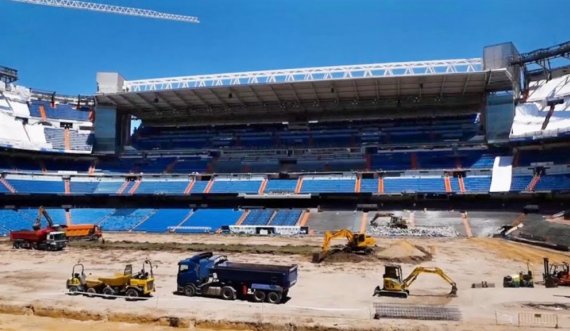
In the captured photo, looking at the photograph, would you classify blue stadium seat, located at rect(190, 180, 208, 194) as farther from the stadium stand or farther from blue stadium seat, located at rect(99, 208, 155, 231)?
blue stadium seat, located at rect(99, 208, 155, 231)

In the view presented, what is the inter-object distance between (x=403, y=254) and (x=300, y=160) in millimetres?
36157

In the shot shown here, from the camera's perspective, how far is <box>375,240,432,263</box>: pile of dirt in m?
31.2

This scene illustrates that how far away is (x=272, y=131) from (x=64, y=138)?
3192cm

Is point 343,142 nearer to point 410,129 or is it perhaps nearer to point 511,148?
point 410,129

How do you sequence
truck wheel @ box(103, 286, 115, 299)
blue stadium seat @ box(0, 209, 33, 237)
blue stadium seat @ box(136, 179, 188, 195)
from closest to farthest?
truck wheel @ box(103, 286, 115, 299) < blue stadium seat @ box(0, 209, 33, 237) < blue stadium seat @ box(136, 179, 188, 195)

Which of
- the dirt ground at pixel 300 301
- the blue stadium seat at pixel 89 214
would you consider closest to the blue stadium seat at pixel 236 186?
the blue stadium seat at pixel 89 214

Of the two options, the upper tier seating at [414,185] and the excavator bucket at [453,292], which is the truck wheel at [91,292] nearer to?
the excavator bucket at [453,292]

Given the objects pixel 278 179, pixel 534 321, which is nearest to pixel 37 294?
pixel 534 321

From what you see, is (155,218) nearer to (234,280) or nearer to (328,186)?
(328,186)

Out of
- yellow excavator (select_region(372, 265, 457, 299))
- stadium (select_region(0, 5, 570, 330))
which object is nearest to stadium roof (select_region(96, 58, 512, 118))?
stadium (select_region(0, 5, 570, 330))

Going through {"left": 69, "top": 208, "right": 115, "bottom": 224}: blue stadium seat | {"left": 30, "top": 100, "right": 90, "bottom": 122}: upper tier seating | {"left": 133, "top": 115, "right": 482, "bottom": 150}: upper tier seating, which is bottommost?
{"left": 69, "top": 208, "right": 115, "bottom": 224}: blue stadium seat

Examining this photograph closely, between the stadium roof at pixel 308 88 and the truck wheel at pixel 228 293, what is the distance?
4070 centimetres

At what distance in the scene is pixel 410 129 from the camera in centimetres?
6856

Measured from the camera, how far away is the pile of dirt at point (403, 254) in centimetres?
3123
